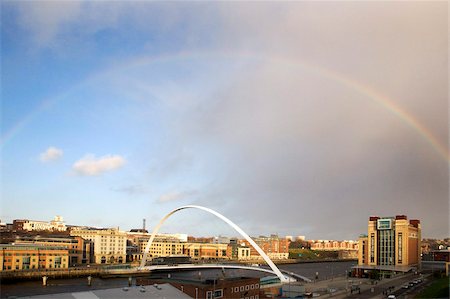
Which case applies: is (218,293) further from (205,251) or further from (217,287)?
(205,251)

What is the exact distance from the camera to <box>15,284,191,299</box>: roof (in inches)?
963

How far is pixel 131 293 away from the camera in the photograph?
26.0 metres

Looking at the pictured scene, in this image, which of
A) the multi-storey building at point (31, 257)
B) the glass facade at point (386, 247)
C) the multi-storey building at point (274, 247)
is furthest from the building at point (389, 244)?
the multi-storey building at point (274, 247)

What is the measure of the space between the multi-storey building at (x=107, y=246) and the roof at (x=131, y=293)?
189 ft

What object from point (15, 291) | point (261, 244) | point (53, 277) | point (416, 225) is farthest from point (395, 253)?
point (261, 244)

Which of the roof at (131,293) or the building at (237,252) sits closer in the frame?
the roof at (131,293)

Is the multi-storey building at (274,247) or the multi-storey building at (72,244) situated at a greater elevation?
the multi-storey building at (72,244)

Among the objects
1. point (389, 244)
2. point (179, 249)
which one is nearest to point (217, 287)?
point (389, 244)

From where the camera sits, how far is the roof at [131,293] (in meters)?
24.5

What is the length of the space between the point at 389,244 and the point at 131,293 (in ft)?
187

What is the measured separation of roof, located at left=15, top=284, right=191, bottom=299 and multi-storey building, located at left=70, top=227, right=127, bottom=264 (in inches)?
2273

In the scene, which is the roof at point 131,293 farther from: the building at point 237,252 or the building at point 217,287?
the building at point 237,252

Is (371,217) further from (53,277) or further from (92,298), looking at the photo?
(92,298)

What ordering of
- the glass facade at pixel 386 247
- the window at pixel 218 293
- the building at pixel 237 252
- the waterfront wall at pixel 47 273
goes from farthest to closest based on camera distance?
the building at pixel 237 252 < the glass facade at pixel 386 247 < the waterfront wall at pixel 47 273 < the window at pixel 218 293
